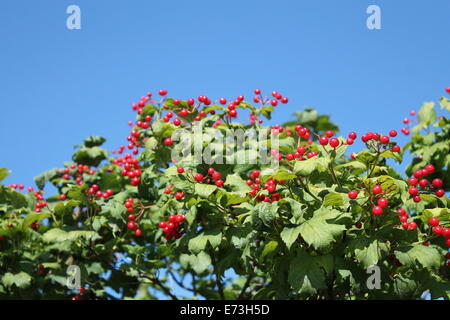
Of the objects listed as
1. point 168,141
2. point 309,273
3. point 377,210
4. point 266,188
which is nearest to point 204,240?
point 266,188

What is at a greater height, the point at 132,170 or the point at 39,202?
the point at 132,170

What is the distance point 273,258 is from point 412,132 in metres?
4.63

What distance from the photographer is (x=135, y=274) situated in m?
8.87

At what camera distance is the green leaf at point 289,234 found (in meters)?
5.54

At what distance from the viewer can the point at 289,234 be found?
5645 mm

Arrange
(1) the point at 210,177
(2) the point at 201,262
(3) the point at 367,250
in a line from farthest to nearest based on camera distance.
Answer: (2) the point at 201,262 → (1) the point at 210,177 → (3) the point at 367,250

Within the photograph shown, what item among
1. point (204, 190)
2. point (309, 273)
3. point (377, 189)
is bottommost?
point (309, 273)

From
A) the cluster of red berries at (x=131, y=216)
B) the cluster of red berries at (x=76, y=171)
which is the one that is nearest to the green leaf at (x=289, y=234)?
the cluster of red berries at (x=131, y=216)

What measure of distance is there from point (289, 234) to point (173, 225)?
1.94m

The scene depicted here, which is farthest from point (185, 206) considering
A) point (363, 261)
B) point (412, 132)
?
point (412, 132)

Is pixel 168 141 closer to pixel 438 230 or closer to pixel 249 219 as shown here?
pixel 249 219

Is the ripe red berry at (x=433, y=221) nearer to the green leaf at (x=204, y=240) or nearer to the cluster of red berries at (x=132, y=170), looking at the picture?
the green leaf at (x=204, y=240)
